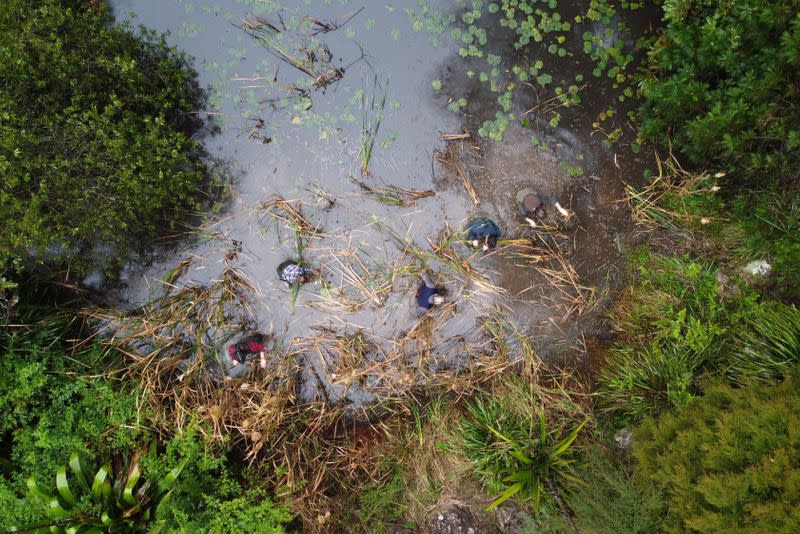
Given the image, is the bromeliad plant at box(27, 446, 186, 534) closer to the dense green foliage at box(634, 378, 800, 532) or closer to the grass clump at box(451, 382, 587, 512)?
the grass clump at box(451, 382, 587, 512)

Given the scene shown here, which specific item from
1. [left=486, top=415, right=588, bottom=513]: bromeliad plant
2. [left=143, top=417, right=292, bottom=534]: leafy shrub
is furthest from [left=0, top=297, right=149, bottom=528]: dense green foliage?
[left=486, top=415, right=588, bottom=513]: bromeliad plant

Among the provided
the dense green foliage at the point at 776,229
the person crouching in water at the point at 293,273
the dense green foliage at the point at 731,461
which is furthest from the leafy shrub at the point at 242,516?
the dense green foliage at the point at 776,229

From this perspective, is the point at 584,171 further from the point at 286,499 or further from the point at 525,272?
the point at 286,499

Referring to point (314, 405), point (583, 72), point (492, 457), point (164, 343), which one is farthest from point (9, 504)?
point (583, 72)

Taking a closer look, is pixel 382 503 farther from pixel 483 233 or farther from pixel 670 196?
pixel 670 196

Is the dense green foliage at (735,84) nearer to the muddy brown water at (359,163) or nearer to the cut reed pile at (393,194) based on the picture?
the muddy brown water at (359,163)
